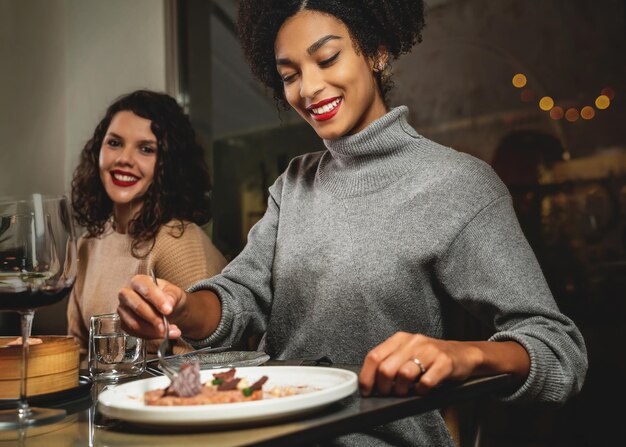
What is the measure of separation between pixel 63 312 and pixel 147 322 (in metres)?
2.30

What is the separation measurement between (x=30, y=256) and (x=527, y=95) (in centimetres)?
162

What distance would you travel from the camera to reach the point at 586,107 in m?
1.91

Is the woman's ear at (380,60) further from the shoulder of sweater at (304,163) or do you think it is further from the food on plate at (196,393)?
the food on plate at (196,393)

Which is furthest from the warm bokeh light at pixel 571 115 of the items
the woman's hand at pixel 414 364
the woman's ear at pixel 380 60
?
the woman's hand at pixel 414 364

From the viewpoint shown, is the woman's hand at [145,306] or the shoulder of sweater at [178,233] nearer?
the woman's hand at [145,306]

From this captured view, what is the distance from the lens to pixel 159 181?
235 cm

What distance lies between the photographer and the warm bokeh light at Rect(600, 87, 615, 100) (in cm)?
187

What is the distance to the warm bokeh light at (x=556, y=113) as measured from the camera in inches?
77.2

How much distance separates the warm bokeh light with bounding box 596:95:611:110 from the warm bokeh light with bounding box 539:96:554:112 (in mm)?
133

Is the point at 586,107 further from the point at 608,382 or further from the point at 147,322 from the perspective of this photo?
the point at 147,322

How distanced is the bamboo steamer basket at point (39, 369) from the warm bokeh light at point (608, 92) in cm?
158

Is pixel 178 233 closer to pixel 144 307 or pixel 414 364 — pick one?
pixel 144 307

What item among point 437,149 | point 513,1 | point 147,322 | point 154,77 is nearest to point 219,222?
point 154,77

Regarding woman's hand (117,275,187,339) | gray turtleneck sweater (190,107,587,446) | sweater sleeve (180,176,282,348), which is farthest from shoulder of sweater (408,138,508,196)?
woman's hand (117,275,187,339)
